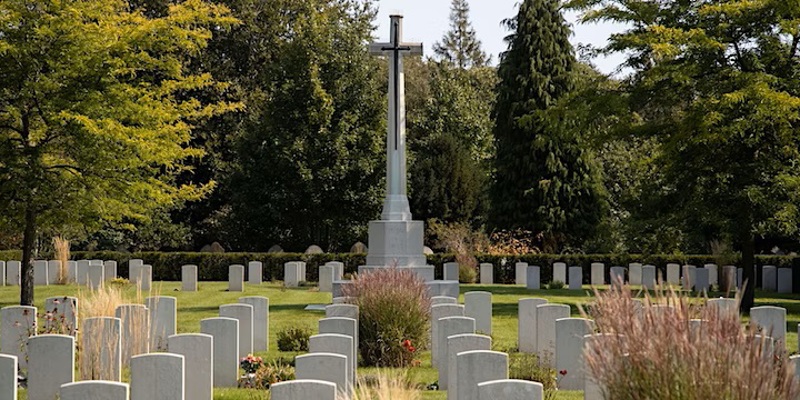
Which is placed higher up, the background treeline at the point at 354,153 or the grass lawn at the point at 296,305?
the background treeline at the point at 354,153

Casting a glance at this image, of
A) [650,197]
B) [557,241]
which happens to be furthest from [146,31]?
[557,241]

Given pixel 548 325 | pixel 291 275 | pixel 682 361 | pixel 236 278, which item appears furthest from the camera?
pixel 291 275

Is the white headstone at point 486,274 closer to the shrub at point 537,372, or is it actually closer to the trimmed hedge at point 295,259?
the trimmed hedge at point 295,259

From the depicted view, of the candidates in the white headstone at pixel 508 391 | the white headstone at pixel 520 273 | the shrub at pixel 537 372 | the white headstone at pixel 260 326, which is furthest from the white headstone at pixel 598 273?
the white headstone at pixel 508 391

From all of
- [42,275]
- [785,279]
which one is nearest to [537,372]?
[785,279]

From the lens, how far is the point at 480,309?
1520 cm

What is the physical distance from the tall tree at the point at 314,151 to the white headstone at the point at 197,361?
82.3ft

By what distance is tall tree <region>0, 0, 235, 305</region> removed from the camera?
58.8ft

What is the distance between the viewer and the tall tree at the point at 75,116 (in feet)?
58.8

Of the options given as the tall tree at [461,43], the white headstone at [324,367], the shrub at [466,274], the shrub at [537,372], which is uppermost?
the tall tree at [461,43]

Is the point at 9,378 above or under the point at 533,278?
above

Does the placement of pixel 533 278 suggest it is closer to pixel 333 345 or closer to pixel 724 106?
pixel 724 106

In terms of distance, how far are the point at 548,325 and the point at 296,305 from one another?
29.8ft

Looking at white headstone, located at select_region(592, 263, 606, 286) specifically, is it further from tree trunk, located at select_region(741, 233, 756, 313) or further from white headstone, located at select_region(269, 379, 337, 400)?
white headstone, located at select_region(269, 379, 337, 400)
